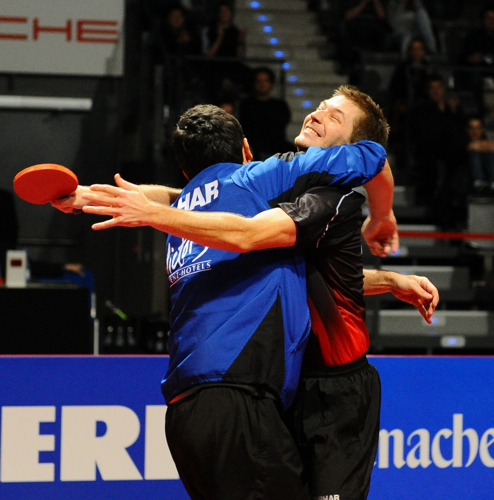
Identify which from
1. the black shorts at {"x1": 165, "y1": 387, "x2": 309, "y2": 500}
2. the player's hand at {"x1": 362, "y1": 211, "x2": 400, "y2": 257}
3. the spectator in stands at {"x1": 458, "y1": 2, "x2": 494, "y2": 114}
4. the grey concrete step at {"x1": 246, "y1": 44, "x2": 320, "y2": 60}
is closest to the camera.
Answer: the black shorts at {"x1": 165, "y1": 387, "x2": 309, "y2": 500}

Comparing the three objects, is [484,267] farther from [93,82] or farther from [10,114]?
[10,114]

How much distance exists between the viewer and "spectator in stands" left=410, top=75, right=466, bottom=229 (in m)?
9.44

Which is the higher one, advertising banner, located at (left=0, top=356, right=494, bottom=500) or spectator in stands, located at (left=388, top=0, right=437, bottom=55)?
spectator in stands, located at (left=388, top=0, right=437, bottom=55)

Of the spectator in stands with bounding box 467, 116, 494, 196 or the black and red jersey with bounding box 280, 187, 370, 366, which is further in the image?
the spectator in stands with bounding box 467, 116, 494, 196

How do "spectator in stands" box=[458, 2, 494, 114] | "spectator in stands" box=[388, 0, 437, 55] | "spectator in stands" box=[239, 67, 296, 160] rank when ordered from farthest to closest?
"spectator in stands" box=[388, 0, 437, 55] → "spectator in stands" box=[458, 2, 494, 114] → "spectator in stands" box=[239, 67, 296, 160]

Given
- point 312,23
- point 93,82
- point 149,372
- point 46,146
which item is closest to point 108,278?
point 46,146

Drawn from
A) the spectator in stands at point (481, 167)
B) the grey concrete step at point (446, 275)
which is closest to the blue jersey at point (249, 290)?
the grey concrete step at point (446, 275)

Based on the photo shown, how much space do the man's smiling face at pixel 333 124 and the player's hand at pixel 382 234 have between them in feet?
1.23

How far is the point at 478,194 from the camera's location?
30.2 ft

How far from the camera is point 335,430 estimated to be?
7.77 feet

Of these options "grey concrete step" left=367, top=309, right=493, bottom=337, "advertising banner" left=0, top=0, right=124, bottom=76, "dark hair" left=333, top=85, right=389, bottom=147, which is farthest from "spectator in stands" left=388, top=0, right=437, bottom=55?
"dark hair" left=333, top=85, right=389, bottom=147

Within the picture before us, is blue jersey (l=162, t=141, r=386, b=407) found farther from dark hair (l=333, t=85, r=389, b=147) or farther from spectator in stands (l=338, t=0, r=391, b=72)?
spectator in stands (l=338, t=0, r=391, b=72)

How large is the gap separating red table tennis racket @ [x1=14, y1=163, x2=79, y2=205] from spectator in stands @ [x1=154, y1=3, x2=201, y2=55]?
319 inches

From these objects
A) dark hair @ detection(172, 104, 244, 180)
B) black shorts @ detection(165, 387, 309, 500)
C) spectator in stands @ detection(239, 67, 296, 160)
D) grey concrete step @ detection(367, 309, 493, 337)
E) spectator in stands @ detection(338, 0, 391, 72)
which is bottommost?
grey concrete step @ detection(367, 309, 493, 337)
